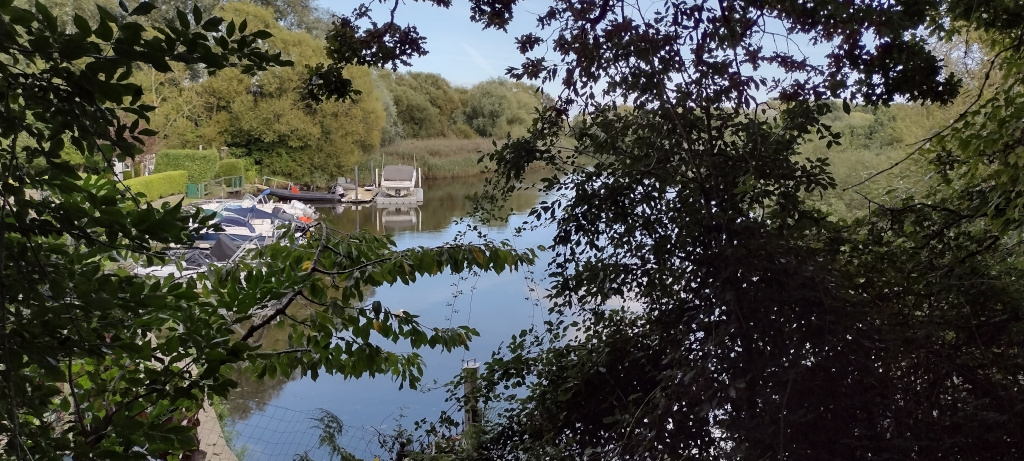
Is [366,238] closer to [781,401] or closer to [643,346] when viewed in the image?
[643,346]

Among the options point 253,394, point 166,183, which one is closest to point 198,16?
point 253,394

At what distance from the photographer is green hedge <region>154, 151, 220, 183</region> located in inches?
445

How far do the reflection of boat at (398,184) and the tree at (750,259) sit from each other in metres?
6.86

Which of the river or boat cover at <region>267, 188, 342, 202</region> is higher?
boat cover at <region>267, 188, 342, 202</region>

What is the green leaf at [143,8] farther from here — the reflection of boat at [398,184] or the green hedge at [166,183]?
the green hedge at [166,183]

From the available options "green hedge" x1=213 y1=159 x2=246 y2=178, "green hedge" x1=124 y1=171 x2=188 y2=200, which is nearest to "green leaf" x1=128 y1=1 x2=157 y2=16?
"green hedge" x1=124 y1=171 x2=188 y2=200

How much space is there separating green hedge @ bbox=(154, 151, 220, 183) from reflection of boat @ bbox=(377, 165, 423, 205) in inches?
151

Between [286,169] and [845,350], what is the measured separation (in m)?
13.2

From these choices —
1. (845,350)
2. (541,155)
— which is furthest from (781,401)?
(541,155)

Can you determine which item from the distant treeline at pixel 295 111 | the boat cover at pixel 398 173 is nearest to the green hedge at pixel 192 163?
the distant treeline at pixel 295 111

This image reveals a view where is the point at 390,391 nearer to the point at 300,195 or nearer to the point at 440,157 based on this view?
the point at 440,157

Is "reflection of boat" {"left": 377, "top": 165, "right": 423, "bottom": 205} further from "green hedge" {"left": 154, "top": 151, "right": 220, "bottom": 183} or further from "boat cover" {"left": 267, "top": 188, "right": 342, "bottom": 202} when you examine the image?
"green hedge" {"left": 154, "top": 151, "right": 220, "bottom": 183}

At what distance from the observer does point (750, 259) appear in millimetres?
1550

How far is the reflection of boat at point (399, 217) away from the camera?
29.2 feet
